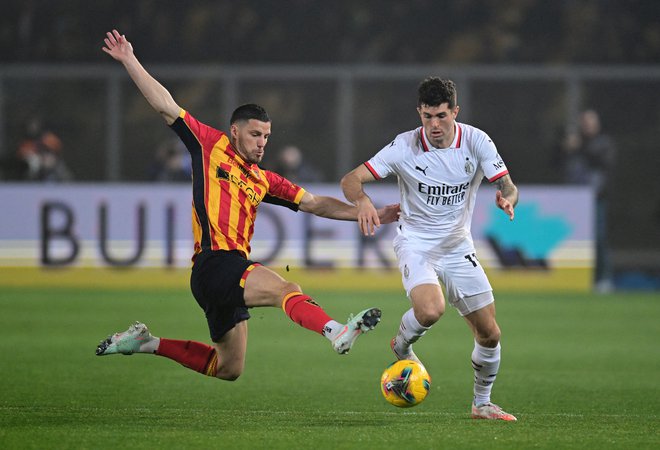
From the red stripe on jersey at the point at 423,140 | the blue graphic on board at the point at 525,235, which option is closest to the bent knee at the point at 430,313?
the red stripe on jersey at the point at 423,140

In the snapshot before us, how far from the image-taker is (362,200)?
27.0 ft

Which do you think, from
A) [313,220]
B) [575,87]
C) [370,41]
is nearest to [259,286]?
[313,220]

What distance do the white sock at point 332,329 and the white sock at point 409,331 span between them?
1.26 m

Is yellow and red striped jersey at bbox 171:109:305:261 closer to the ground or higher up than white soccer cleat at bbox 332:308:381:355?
higher up

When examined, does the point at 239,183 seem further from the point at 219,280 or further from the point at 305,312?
the point at 305,312

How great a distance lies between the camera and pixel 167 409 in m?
Result: 8.42

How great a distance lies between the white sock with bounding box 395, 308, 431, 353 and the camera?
842 cm

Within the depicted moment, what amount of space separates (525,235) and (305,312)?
10944 millimetres

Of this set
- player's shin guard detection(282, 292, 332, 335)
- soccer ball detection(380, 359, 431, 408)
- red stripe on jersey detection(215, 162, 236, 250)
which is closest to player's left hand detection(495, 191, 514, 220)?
soccer ball detection(380, 359, 431, 408)

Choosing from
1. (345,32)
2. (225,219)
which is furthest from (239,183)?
(345,32)

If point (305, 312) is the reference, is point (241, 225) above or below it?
above

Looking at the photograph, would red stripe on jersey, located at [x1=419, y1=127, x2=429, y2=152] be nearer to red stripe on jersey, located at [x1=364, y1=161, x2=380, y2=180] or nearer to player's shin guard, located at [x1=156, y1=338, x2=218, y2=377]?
red stripe on jersey, located at [x1=364, y1=161, x2=380, y2=180]

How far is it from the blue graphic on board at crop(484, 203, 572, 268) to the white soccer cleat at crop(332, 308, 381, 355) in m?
11.1

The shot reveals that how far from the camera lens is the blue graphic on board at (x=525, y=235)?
58.7 feet
